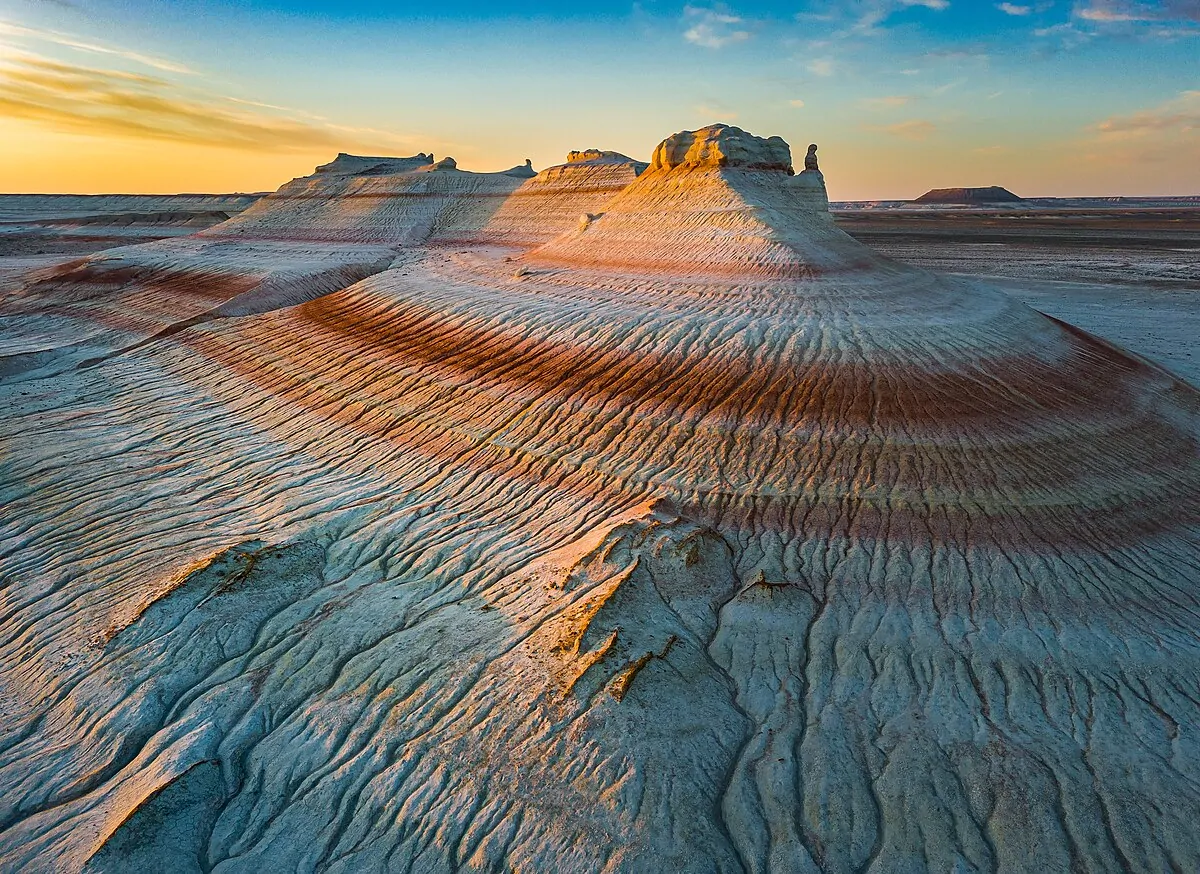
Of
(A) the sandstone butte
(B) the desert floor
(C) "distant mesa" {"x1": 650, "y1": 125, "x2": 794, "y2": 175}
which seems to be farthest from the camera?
(B) the desert floor

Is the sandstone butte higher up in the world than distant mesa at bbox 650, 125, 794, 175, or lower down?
lower down

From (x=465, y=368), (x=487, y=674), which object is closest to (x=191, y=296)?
(x=465, y=368)

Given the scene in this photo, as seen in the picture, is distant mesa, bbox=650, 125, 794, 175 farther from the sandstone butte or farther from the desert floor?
the desert floor

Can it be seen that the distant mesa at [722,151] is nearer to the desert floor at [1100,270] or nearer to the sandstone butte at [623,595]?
the sandstone butte at [623,595]

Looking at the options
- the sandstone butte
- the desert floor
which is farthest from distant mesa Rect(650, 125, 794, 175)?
the desert floor

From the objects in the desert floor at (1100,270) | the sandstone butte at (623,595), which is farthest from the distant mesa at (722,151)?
the desert floor at (1100,270)

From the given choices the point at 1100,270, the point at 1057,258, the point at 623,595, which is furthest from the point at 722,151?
the point at 1057,258

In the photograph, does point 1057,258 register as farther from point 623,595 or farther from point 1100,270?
point 623,595
